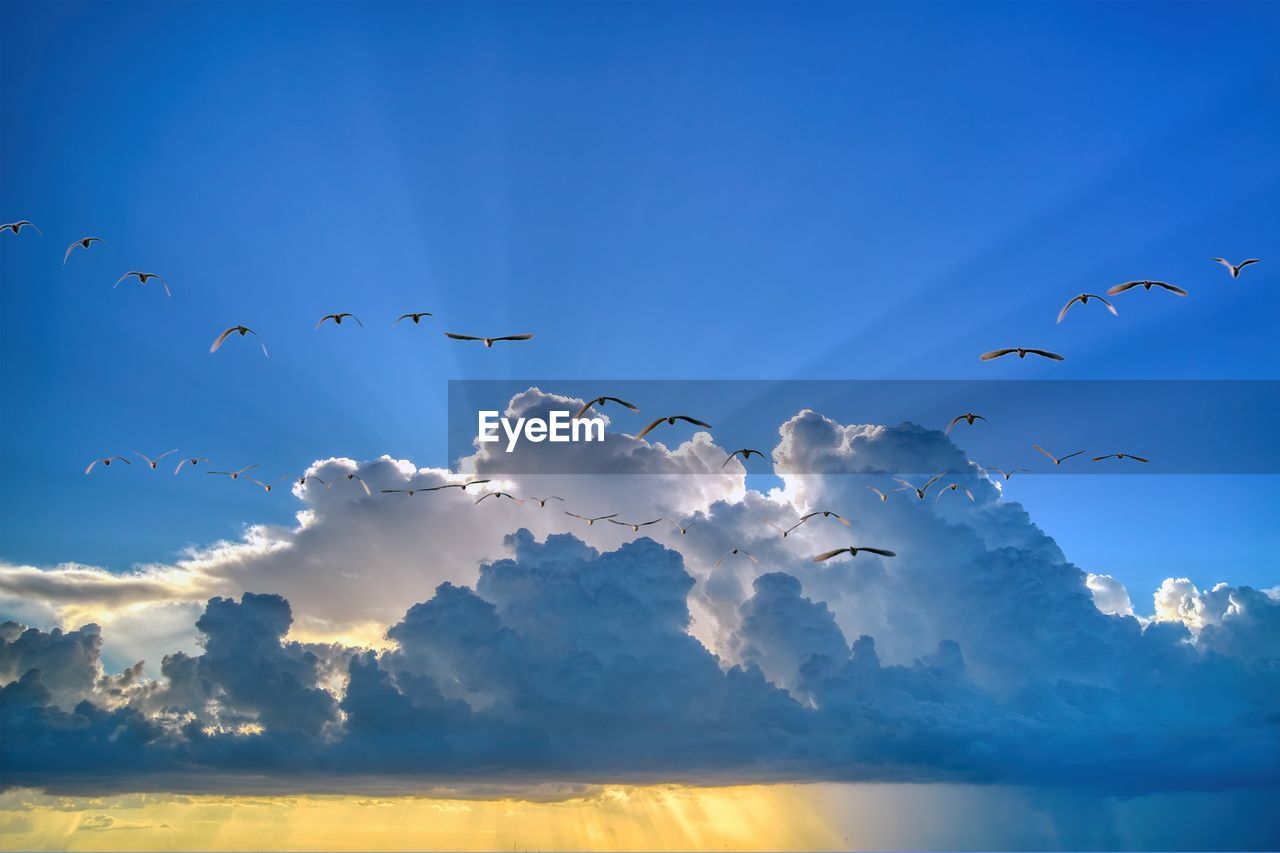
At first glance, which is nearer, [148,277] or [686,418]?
[686,418]

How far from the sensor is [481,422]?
355 feet

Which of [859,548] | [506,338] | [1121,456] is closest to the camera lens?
[859,548]

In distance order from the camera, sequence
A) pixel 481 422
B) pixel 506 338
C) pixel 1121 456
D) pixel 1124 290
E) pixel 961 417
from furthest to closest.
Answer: pixel 481 422 < pixel 1121 456 < pixel 961 417 < pixel 506 338 < pixel 1124 290

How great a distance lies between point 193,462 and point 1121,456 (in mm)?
104952

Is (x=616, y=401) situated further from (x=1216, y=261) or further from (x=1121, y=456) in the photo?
(x=1121, y=456)

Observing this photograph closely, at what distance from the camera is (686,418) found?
69.8m

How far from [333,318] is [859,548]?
56852 mm

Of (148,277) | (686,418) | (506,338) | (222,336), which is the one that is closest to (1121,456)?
(686,418)

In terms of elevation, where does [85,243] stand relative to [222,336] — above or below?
above

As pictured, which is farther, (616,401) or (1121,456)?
(1121,456)

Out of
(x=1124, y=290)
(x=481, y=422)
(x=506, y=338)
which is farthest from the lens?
(x=481, y=422)

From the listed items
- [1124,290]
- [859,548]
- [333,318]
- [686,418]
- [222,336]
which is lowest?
[859,548]

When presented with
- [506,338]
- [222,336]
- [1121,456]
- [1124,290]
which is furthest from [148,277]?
[1121,456]

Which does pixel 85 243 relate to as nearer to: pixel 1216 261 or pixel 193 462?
pixel 193 462
